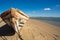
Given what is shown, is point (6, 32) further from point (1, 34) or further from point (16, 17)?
point (16, 17)

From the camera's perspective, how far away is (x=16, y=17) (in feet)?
28.7

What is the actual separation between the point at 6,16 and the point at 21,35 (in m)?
1.83

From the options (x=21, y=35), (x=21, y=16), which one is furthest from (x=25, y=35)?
(x=21, y=16)

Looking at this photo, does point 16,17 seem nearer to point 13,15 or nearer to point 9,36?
point 13,15

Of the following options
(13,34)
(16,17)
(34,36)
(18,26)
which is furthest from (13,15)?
(34,36)

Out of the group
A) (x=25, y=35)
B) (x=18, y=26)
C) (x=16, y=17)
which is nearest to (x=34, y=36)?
(x=25, y=35)

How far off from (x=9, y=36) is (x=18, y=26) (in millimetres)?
1005

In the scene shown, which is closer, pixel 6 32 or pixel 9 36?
pixel 9 36

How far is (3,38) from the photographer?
8570 millimetres

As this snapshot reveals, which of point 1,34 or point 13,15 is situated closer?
point 13,15

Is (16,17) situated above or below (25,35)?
above

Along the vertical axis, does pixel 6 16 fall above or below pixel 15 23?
above

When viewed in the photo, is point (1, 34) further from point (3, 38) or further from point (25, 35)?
point (25, 35)

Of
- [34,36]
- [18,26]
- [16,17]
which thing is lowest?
[34,36]
